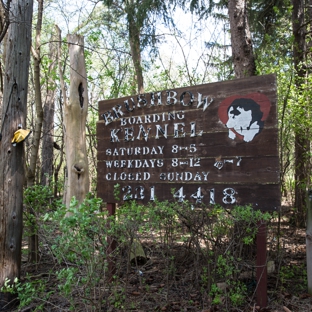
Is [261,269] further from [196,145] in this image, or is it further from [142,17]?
[142,17]

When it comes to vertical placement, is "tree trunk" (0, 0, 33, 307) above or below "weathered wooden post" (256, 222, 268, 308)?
above

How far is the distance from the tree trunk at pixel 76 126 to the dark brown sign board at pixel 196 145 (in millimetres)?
771

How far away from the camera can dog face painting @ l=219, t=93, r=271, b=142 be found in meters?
3.87

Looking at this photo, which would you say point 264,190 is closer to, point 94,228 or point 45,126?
point 94,228

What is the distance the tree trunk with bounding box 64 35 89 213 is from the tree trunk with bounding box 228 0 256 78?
111 inches

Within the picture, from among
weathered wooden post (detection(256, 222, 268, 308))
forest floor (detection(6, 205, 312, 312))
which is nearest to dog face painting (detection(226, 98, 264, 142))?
weathered wooden post (detection(256, 222, 268, 308))

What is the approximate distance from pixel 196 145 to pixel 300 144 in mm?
4446

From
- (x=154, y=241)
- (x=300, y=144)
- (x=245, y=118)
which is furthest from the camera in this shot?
(x=300, y=144)

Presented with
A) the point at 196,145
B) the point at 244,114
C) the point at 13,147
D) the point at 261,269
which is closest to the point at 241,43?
the point at 244,114

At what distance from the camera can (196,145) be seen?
14.2 ft

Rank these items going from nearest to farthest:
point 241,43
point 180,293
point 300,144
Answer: point 180,293 → point 241,43 → point 300,144

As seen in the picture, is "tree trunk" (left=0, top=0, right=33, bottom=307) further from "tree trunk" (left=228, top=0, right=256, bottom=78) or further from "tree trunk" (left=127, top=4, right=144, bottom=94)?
"tree trunk" (left=127, top=4, right=144, bottom=94)

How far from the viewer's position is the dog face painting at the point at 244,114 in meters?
3.87

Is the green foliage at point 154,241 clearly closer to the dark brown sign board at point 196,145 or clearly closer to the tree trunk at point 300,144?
the dark brown sign board at point 196,145
